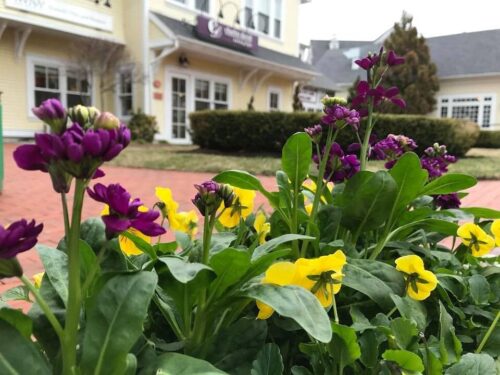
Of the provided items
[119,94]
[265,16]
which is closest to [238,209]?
[119,94]

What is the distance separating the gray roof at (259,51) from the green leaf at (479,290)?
14.4 meters

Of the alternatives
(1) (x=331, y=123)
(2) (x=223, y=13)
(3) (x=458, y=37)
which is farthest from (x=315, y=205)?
(3) (x=458, y=37)

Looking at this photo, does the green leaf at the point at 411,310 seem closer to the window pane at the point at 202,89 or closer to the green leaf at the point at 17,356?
the green leaf at the point at 17,356

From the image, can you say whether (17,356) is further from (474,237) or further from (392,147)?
(392,147)

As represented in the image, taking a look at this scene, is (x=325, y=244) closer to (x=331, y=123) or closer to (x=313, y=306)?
(x=331, y=123)

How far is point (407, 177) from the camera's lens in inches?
49.9

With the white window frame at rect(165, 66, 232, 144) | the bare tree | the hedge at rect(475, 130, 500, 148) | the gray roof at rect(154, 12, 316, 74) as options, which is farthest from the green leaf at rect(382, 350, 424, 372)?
the hedge at rect(475, 130, 500, 148)

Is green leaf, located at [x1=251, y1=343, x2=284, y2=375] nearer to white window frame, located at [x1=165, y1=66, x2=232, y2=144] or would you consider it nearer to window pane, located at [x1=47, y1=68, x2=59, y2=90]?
white window frame, located at [x1=165, y1=66, x2=232, y2=144]

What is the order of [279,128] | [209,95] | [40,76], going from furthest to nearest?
1. [209,95]
2. [40,76]
3. [279,128]

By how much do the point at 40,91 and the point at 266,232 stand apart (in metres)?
13.9

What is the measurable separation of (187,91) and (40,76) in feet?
15.8

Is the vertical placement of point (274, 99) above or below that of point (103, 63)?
below

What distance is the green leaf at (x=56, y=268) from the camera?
0.91 m

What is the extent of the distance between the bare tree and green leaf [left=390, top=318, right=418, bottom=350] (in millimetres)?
14174
